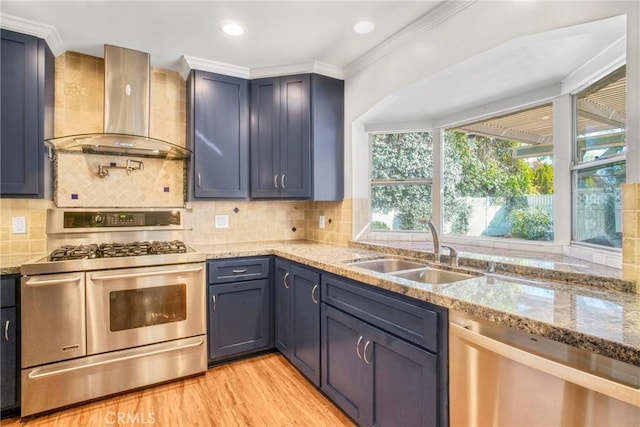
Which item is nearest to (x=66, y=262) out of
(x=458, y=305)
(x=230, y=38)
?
(x=230, y=38)

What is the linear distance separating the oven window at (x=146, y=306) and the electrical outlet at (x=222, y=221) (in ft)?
2.72

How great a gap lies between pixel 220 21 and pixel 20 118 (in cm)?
147

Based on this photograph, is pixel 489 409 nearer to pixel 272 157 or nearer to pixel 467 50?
pixel 467 50

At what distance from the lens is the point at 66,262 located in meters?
1.98

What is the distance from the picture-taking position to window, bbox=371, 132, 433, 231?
2859 millimetres

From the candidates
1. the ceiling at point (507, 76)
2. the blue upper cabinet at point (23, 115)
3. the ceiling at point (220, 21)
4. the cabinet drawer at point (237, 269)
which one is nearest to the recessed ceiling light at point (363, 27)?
the ceiling at point (220, 21)

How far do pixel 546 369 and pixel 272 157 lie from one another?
2.42 meters

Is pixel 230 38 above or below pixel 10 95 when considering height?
above

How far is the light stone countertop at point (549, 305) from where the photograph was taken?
0.89 meters

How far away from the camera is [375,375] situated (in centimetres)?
163

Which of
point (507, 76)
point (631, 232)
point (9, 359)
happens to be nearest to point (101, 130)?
point (9, 359)

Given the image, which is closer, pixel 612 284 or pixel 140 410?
pixel 612 284

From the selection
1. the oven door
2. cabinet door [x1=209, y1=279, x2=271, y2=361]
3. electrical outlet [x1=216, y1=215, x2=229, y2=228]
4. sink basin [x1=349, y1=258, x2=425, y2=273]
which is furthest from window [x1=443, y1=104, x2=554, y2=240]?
the oven door

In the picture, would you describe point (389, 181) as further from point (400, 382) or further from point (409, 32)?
point (400, 382)
